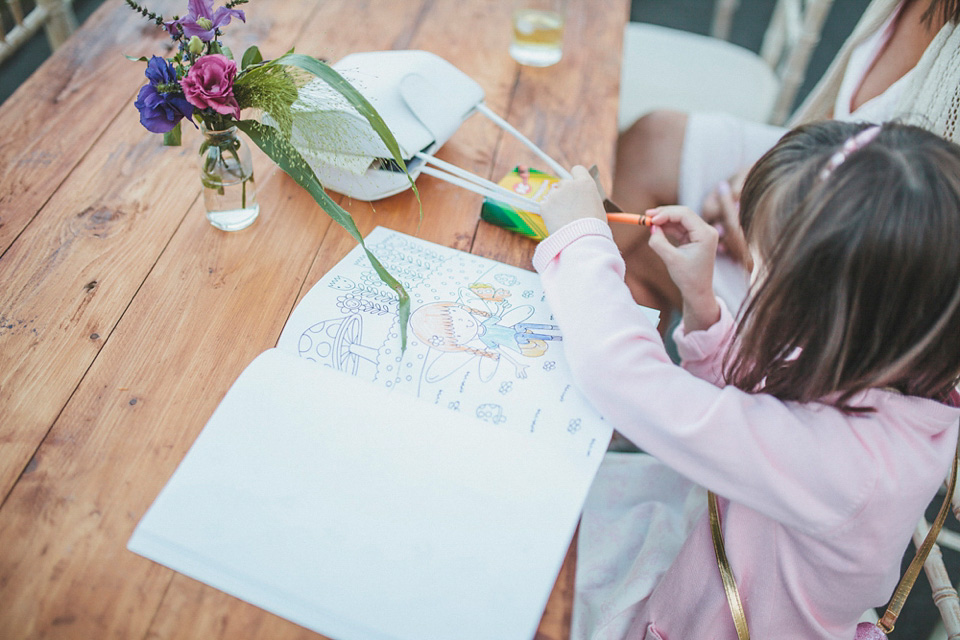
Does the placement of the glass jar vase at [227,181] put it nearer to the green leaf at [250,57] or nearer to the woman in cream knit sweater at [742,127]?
the green leaf at [250,57]

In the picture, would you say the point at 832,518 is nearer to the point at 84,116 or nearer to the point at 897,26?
the point at 897,26

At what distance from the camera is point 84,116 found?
0.87 metres

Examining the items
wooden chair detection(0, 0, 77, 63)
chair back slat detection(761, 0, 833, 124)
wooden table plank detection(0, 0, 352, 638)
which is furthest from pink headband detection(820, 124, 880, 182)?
wooden chair detection(0, 0, 77, 63)

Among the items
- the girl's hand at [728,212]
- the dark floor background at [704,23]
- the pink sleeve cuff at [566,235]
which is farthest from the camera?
the dark floor background at [704,23]

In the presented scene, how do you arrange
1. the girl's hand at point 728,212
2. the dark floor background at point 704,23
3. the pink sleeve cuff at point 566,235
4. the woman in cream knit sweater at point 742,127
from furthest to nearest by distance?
the dark floor background at point 704,23
the girl's hand at point 728,212
the woman in cream knit sweater at point 742,127
the pink sleeve cuff at point 566,235

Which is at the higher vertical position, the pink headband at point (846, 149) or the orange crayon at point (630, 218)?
the pink headband at point (846, 149)

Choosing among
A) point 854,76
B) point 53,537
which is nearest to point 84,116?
point 53,537

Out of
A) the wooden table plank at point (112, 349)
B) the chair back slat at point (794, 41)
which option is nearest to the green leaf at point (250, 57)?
the wooden table plank at point (112, 349)

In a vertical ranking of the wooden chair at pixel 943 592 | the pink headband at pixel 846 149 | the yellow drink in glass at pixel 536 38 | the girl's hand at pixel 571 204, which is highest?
the pink headband at pixel 846 149

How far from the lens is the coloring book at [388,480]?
18.6 inches

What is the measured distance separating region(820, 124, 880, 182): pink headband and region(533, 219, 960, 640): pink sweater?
0.67 feet

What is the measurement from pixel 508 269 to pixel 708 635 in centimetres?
44

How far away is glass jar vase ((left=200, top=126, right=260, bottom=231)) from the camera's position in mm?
694

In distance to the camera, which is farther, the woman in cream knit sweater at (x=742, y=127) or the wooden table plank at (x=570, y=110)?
the woman in cream knit sweater at (x=742, y=127)
